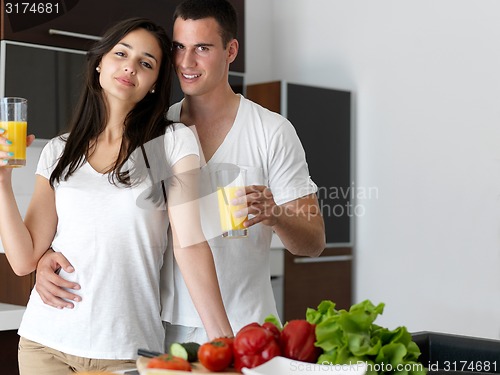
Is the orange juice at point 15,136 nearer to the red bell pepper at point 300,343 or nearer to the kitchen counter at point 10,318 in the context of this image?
the red bell pepper at point 300,343

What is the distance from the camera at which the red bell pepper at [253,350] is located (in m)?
1.13

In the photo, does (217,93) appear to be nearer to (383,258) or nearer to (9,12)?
(9,12)

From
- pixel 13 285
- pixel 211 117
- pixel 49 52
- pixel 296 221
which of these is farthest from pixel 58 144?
pixel 49 52

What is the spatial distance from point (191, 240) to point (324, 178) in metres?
2.45

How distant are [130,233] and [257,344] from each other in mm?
673

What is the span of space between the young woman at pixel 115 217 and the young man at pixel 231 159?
88mm

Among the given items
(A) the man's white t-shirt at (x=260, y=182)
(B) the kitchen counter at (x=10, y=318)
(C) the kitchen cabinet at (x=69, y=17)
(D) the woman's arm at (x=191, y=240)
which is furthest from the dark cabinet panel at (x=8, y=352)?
(C) the kitchen cabinet at (x=69, y=17)

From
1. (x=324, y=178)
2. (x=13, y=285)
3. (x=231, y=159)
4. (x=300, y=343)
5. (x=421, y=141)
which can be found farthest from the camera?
(x=324, y=178)

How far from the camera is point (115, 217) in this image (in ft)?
5.69

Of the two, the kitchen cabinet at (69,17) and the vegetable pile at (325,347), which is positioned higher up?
the kitchen cabinet at (69,17)

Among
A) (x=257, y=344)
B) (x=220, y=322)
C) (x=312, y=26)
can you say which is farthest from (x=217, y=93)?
(x=312, y=26)

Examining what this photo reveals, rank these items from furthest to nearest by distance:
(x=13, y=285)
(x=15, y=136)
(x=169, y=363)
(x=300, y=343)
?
(x=13, y=285)
(x=15, y=136)
(x=300, y=343)
(x=169, y=363)

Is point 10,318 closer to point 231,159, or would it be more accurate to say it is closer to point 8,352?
point 8,352

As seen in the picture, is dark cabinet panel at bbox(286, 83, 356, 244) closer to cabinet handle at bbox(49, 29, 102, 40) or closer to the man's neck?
cabinet handle at bbox(49, 29, 102, 40)
